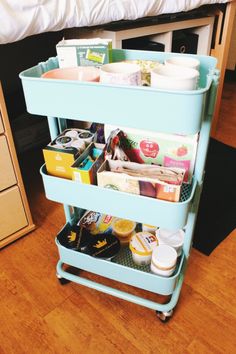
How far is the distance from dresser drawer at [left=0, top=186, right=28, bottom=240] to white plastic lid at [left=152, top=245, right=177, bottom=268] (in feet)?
1.73

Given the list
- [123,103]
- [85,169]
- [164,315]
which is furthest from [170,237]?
[123,103]

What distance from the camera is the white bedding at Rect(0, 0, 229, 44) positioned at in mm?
770

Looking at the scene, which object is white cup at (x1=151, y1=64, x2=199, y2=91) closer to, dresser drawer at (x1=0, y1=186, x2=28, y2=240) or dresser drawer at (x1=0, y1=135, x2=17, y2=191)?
dresser drawer at (x1=0, y1=135, x2=17, y2=191)

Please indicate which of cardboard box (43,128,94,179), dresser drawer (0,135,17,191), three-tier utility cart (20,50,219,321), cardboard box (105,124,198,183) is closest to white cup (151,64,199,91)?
three-tier utility cart (20,50,219,321)

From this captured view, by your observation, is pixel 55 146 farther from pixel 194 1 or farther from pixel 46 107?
pixel 194 1

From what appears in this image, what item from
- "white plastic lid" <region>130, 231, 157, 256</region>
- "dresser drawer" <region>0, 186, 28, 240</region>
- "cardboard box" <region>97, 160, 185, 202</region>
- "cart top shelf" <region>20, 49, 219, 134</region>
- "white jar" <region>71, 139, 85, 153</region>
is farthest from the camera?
"dresser drawer" <region>0, 186, 28, 240</region>

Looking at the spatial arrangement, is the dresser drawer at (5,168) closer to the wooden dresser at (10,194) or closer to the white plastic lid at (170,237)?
the wooden dresser at (10,194)

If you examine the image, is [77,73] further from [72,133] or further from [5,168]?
[5,168]

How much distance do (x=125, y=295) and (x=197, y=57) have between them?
67cm

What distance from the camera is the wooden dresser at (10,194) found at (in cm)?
93

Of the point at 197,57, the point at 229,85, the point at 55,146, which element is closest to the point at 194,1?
the point at 197,57

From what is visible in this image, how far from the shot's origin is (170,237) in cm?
89

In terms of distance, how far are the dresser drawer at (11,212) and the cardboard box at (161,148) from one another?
0.45 metres

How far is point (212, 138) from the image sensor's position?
5.82 feet
